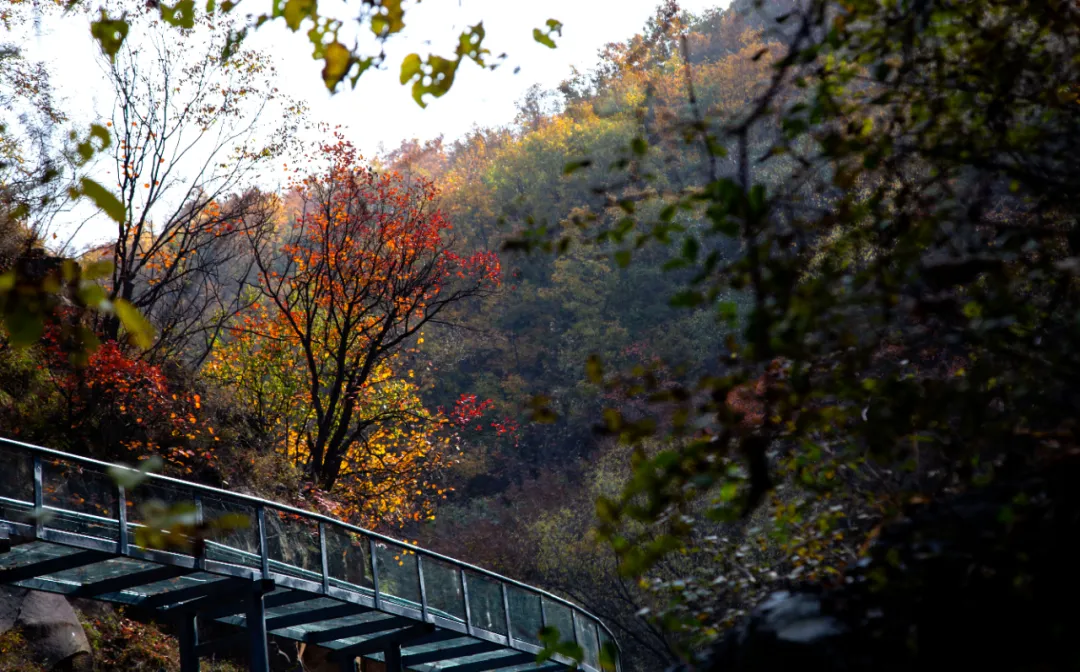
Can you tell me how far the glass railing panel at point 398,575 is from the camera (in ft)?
38.4

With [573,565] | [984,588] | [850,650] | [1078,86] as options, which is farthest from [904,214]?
[573,565]

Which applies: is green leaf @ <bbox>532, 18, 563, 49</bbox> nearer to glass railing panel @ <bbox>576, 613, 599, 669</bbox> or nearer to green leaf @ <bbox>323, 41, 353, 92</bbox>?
green leaf @ <bbox>323, 41, 353, 92</bbox>

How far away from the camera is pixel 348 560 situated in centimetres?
1134

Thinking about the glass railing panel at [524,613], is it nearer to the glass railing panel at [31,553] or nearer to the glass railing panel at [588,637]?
the glass railing panel at [588,637]

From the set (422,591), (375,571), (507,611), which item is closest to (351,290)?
(507,611)

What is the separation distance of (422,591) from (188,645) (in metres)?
2.88

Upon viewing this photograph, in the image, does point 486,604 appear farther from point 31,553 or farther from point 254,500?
point 31,553

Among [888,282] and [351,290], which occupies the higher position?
[351,290]

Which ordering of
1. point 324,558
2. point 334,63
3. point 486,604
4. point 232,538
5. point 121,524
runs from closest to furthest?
1. point 334,63
2. point 121,524
3. point 232,538
4. point 324,558
5. point 486,604

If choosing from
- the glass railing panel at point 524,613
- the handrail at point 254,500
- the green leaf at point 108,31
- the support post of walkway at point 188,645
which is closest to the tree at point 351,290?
the glass railing panel at point 524,613

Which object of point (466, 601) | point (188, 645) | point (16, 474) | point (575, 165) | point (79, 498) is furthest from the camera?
point (466, 601)

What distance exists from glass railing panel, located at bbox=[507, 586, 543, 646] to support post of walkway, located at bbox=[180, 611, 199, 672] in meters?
4.56

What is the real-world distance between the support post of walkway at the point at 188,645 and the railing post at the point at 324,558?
58.6 inches

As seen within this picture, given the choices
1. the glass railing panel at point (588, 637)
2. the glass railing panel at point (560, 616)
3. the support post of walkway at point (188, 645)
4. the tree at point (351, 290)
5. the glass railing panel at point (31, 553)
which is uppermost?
the tree at point (351, 290)
